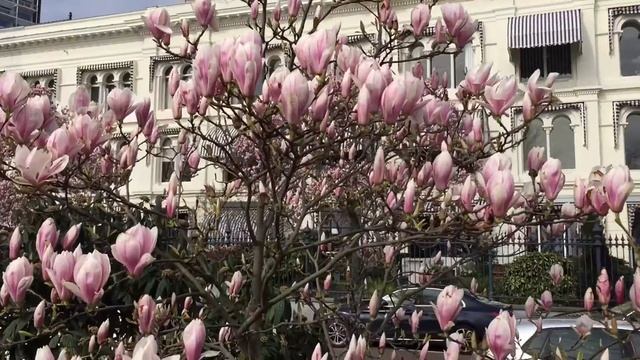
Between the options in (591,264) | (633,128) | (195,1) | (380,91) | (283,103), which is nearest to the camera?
(283,103)

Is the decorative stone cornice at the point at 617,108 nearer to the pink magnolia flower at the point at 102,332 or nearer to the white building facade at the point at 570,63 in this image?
the white building facade at the point at 570,63

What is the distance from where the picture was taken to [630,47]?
66.0ft

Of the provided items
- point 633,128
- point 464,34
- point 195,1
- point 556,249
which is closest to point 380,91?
point 464,34

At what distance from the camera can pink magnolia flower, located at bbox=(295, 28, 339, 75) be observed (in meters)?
2.04

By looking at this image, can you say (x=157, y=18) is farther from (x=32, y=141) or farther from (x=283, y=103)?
(x=283, y=103)

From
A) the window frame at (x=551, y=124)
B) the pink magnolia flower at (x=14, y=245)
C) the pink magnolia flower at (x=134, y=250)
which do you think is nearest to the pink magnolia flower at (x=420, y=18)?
the pink magnolia flower at (x=134, y=250)

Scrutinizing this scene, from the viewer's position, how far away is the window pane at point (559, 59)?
20344 millimetres

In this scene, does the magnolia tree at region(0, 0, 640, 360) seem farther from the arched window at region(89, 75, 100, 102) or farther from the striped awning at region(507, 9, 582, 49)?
the arched window at region(89, 75, 100, 102)

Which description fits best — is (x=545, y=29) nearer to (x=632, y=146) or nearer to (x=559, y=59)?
(x=559, y=59)

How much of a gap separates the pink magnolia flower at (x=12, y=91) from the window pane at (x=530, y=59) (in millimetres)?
20345

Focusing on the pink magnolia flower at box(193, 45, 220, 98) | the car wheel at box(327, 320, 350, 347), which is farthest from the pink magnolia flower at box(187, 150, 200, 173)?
the pink magnolia flower at box(193, 45, 220, 98)

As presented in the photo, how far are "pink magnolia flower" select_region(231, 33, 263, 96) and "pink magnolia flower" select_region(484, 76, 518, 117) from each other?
957 mm

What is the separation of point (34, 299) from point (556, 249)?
16026 millimetres

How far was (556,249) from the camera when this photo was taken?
685 inches
